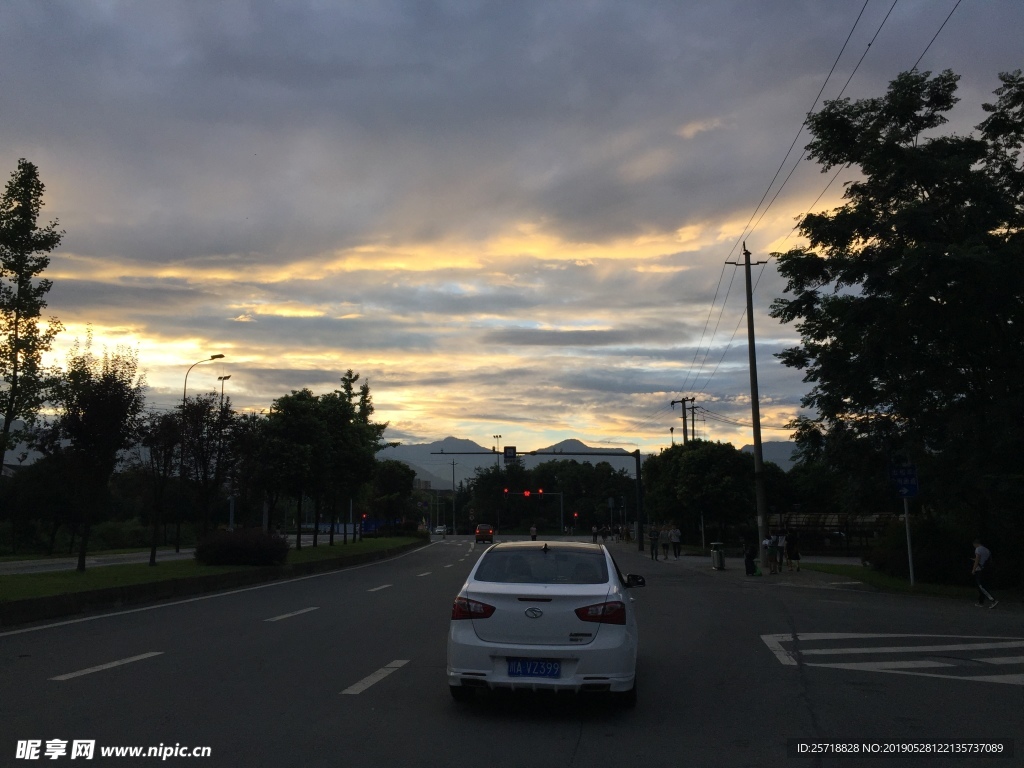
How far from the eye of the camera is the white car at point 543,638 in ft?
23.1

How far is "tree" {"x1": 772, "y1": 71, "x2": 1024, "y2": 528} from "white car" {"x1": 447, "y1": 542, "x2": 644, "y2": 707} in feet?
51.8

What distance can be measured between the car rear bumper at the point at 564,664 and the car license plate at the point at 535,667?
3 centimetres

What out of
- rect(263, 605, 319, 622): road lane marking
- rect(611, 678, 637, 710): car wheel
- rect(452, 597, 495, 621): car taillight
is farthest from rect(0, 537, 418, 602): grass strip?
rect(611, 678, 637, 710): car wheel

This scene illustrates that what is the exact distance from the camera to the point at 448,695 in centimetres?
817

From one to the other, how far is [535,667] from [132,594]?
13.4 meters

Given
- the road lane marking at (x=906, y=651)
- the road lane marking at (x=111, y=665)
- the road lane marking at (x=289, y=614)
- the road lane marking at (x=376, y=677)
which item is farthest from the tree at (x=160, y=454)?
the road lane marking at (x=906, y=651)

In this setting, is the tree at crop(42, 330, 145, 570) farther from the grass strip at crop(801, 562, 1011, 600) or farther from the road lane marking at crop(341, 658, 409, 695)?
the grass strip at crop(801, 562, 1011, 600)

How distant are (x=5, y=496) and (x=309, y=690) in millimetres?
53407

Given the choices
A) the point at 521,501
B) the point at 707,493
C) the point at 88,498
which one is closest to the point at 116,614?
the point at 88,498

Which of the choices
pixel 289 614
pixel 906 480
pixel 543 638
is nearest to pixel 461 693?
pixel 543 638

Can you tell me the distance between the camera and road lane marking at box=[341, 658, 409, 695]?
8375mm

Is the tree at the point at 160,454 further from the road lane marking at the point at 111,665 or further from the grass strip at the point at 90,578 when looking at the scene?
the road lane marking at the point at 111,665

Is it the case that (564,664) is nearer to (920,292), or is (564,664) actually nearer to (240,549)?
(920,292)

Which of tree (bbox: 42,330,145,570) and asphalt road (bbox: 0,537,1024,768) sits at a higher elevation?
tree (bbox: 42,330,145,570)
